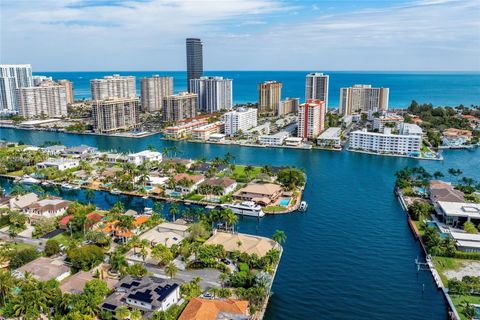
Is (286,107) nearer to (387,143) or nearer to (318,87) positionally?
(318,87)

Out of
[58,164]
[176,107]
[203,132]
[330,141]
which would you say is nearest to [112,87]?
[176,107]

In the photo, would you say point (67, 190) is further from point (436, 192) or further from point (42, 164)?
point (436, 192)

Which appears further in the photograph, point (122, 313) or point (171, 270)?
point (171, 270)

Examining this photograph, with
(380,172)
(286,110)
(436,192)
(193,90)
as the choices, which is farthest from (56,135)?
(436,192)

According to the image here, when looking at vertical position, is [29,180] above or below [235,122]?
below

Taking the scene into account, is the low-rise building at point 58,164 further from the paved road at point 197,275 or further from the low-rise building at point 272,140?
the low-rise building at point 272,140

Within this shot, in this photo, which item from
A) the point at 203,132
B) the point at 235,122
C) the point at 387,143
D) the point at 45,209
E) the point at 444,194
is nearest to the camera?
the point at 45,209
